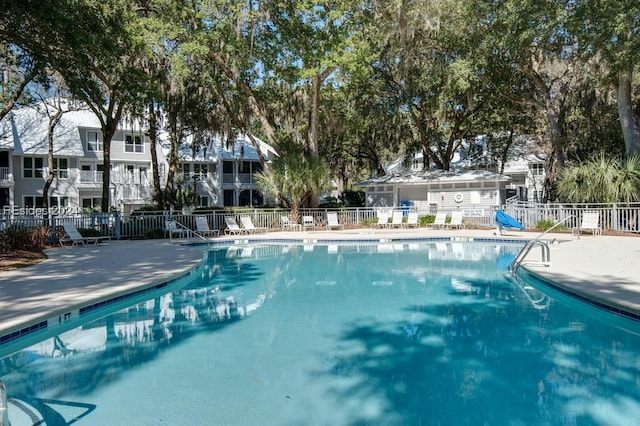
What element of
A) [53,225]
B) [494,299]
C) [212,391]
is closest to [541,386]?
[212,391]

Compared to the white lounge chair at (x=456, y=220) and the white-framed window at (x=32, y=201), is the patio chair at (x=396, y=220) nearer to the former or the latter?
the white lounge chair at (x=456, y=220)

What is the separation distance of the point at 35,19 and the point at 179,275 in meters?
6.35

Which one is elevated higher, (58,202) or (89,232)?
(58,202)

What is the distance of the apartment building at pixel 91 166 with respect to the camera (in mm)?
25109

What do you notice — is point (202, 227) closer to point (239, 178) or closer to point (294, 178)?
point (294, 178)

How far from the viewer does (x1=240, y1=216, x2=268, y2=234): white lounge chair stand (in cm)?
1821

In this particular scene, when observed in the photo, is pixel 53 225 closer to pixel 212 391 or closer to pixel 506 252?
pixel 212 391

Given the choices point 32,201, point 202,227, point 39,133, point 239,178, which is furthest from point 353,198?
point 39,133

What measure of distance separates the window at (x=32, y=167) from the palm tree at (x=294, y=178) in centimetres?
1439

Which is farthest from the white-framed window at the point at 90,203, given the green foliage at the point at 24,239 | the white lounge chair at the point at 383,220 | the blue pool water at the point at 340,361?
the blue pool water at the point at 340,361

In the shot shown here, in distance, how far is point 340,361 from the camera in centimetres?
489

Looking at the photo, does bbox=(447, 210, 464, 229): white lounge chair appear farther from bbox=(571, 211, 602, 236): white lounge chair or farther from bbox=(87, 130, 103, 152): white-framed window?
bbox=(87, 130, 103, 152): white-framed window

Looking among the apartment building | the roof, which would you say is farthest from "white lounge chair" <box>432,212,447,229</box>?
the apartment building

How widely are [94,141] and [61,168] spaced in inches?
102
